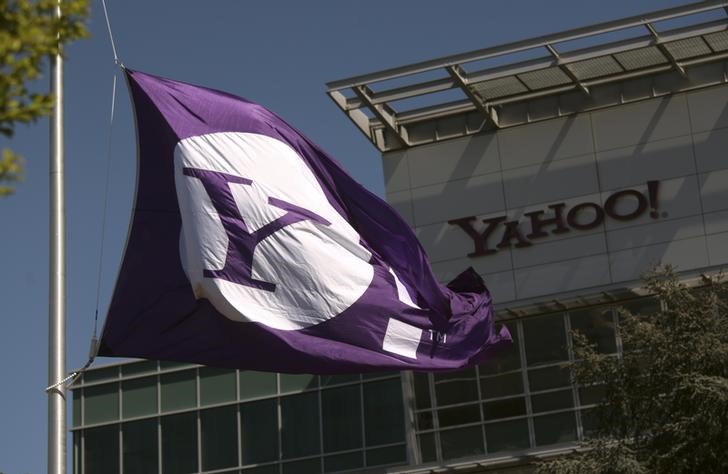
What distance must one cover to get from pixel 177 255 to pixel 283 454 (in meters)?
19.1

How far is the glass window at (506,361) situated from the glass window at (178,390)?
7824mm

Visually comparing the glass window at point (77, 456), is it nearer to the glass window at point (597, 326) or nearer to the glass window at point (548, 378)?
the glass window at point (548, 378)

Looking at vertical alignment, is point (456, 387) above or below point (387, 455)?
above

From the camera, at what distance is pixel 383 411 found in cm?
3422

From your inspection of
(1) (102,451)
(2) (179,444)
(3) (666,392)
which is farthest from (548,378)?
(1) (102,451)

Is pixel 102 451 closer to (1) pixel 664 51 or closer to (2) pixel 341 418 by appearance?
(2) pixel 341 418

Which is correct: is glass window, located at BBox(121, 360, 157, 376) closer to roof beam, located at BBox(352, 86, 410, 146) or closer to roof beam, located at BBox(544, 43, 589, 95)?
roof beam, located at BBox(352, 86, 410, 146)

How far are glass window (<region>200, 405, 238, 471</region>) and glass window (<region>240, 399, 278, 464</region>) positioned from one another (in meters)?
0.26

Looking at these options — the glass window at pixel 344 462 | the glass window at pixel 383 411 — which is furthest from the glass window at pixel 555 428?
the glass window at pixel 344 462

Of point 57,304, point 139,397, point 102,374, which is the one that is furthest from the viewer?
point 102,374

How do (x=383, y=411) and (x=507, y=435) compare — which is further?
(x=383, y=411)

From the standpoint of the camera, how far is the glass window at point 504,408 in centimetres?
3231

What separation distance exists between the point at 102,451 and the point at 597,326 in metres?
13.2

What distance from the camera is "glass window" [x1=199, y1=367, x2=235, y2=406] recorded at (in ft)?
118
